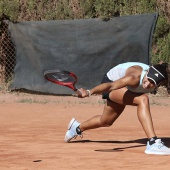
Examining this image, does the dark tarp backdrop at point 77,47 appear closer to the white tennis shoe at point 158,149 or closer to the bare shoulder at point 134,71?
the bare shoulder at point 134,71

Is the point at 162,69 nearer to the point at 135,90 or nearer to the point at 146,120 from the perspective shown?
the point at 135,90

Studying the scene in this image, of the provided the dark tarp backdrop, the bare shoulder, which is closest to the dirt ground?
the dark tarp backdrop

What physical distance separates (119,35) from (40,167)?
7760 mm

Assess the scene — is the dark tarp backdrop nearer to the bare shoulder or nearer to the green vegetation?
the green vegetation

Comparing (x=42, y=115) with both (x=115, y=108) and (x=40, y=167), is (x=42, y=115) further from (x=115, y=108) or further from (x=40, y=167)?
(x=40, y=167)

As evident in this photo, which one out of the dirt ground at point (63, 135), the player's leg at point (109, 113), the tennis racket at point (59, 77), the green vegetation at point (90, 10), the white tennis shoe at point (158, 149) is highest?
the green vegetation at point (90, 10)

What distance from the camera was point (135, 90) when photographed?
775cm

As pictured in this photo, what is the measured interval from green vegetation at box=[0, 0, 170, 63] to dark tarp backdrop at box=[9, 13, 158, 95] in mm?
430

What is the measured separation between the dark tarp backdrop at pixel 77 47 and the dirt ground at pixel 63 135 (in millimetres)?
461

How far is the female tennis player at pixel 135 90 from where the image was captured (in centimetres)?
736

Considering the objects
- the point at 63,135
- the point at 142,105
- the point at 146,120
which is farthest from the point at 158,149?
the point at 63,135

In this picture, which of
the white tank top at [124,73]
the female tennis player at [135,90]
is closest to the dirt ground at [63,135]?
the female tennis player at [135,90]

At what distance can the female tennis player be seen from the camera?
7363 mm

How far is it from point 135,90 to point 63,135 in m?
2.02
